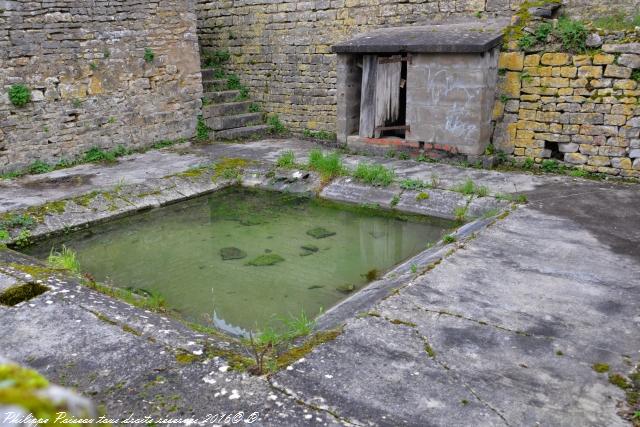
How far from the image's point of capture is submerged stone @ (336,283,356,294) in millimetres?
5188

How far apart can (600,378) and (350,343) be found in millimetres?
1478

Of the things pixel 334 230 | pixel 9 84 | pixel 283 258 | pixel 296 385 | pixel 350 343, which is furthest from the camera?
pixel 9 84

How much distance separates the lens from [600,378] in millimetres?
3188

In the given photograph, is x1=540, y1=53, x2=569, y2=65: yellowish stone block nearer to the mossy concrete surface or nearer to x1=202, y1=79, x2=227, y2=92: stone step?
the mossy concrete surface

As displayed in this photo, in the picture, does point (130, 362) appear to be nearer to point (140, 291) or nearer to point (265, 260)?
point (140, 291)

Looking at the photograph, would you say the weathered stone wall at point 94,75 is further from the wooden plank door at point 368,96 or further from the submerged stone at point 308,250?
the submerged stone at point 308,250

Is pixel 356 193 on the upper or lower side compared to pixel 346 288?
upper

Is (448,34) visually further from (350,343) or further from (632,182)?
(350,343)

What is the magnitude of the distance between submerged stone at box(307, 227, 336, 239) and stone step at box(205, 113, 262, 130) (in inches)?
191

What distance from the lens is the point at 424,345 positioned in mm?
3561

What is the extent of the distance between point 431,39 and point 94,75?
5.49 m

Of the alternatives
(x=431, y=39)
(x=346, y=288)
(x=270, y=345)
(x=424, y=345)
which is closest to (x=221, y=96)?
(x=431, y=39)

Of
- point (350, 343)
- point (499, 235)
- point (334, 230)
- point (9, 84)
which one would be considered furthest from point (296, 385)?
point (9, 84)

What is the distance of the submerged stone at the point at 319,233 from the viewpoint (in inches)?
258
